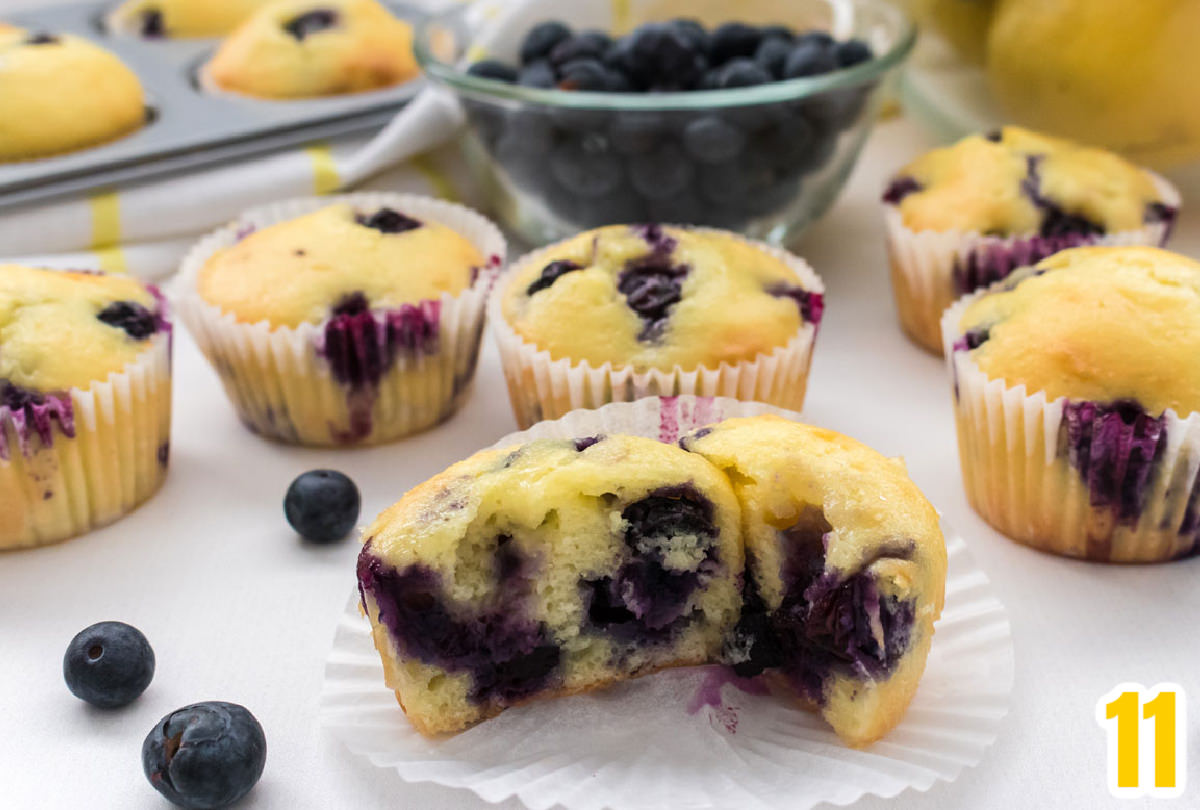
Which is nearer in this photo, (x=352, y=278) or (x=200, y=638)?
(x=200, y=638)

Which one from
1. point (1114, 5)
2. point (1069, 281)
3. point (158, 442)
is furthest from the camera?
point (1114, 5)

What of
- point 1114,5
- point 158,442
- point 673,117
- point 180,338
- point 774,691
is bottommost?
point 180,338

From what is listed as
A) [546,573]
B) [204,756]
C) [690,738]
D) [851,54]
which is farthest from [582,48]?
[204,756]

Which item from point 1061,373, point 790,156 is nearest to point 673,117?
point 790,156

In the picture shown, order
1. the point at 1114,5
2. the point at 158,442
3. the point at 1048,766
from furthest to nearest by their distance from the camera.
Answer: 1. the point at 1114,5
2. the point at 158,442
3. the point at 1048,766

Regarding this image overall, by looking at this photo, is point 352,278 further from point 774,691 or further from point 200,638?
point 774,691

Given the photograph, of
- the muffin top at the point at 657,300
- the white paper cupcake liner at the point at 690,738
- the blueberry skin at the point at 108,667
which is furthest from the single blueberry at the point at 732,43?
the blueberry skin at the point at 108,667

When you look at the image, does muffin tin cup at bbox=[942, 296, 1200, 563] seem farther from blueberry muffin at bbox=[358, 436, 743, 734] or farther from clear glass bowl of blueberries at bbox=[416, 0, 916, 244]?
clear glass bowl of blueberries at bbox=[416, 0, 916, 244]
